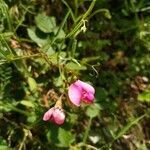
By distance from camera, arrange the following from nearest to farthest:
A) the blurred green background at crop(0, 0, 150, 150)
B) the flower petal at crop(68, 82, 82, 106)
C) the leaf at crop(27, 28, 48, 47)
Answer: the flower petal at crop(68, 82, 82, 106) < the blurred green background at crop(0, 0, 150, 150) < the leaf at crop(27, 28, 48, 47)

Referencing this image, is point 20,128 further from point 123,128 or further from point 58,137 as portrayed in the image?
point 123,128

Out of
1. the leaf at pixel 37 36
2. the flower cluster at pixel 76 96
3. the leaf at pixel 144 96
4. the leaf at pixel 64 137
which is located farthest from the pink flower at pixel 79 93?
the leaf at pixel 144 96

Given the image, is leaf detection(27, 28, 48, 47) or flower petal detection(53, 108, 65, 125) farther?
leaf detection(27, 28, 48, 47)

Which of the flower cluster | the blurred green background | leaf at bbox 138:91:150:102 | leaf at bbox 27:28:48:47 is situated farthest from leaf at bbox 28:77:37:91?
leaf at bbox 138:91:150:102

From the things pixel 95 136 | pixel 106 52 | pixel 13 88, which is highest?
pixel 13 88

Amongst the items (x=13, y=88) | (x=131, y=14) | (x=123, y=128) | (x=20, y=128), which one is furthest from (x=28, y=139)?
(x=131, y=14)

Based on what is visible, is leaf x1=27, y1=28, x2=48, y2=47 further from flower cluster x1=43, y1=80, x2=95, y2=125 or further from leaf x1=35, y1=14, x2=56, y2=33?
flower cluster x1=43, y1=80, x2=95, y2=125

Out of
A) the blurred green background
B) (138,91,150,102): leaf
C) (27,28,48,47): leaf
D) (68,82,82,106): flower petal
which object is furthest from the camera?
(138,91,150,102): leaf
